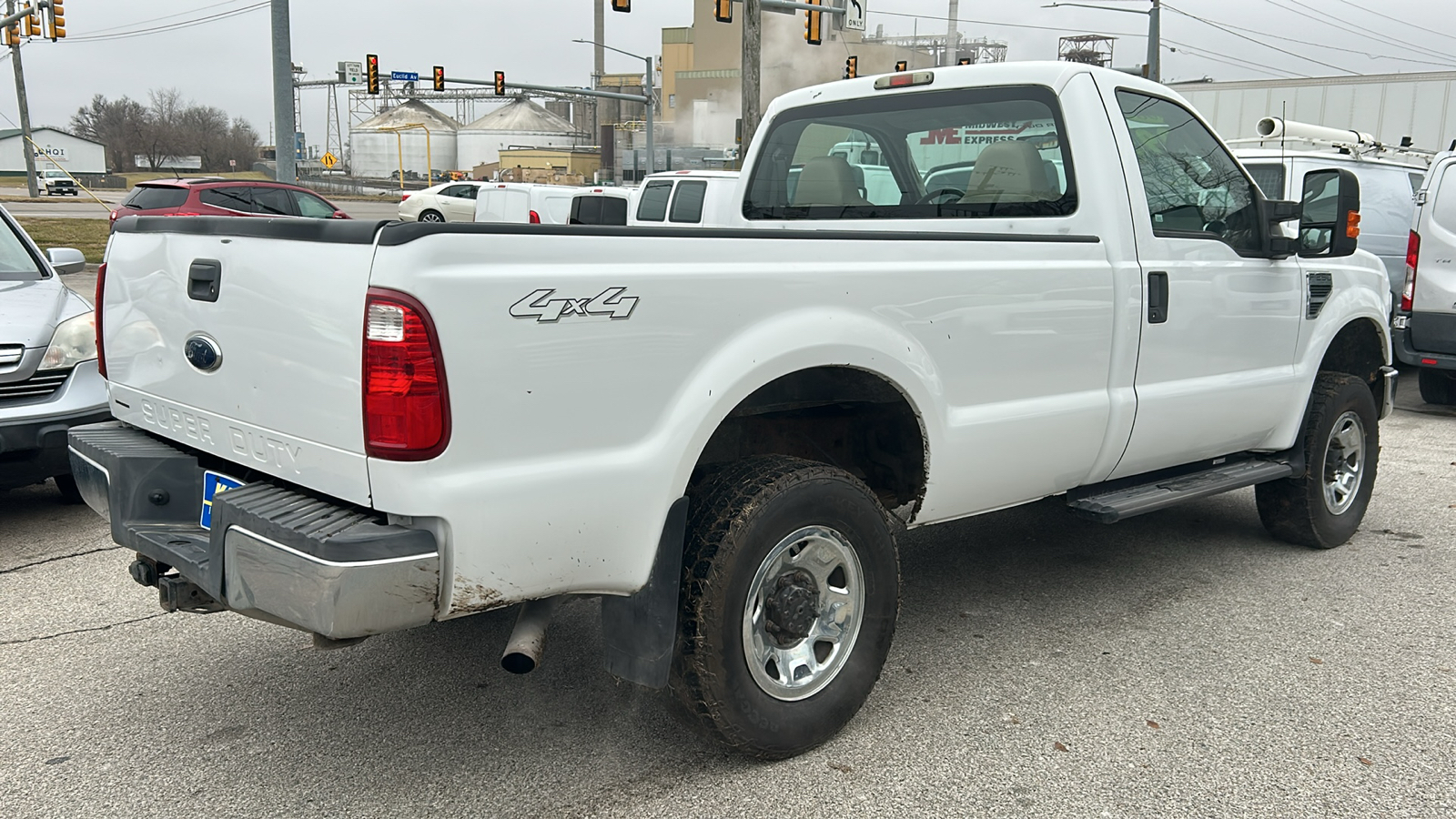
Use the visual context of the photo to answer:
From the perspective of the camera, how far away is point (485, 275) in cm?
246

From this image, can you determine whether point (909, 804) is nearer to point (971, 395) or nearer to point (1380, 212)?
point (971, 395)

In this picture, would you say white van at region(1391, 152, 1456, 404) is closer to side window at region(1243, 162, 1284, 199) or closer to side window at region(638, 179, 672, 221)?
side window at region(1243, 162, 1284, 199)

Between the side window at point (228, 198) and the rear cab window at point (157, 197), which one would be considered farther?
the rear cab window at point (157, 197)

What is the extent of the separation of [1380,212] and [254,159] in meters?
114

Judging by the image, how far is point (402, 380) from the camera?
2432 millimetres

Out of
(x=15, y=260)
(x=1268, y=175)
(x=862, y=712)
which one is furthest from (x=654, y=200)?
(x=862, y=712)

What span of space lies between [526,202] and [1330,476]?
18.4 meters

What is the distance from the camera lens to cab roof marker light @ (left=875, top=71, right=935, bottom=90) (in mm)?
4516

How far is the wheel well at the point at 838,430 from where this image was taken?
3.32 m

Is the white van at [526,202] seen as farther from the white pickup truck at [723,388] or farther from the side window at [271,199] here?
the white pickup truck at [723,388]

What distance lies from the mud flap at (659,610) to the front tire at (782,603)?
0.07m

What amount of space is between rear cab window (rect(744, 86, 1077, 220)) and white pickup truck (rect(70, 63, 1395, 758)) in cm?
1

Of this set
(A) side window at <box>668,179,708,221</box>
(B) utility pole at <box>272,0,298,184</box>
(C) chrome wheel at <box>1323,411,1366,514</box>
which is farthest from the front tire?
(B) utility pole at <box>272,0,298,184</box>

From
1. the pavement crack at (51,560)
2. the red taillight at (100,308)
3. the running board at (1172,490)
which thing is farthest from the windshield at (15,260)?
the running board at (1172,490)
